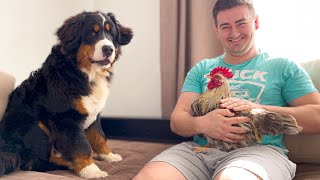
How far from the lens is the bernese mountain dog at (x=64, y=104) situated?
149 centimetres

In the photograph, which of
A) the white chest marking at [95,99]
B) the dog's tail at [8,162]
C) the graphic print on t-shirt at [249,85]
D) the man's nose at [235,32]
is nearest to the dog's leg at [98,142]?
the white chest marking at [95,99]

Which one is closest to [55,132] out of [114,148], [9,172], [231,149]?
[9,172]

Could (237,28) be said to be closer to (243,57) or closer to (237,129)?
(243,57)

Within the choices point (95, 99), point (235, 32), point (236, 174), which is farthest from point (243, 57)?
point (95, 99)

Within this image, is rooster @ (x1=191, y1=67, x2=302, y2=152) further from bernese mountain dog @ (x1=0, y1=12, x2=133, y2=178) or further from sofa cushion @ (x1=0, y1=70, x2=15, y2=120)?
sofa cushion @ (x1=0, y1=70, x2=15, y2=120)

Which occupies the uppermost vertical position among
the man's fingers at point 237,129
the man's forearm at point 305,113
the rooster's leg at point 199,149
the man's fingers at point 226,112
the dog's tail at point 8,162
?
the man's fingers at point 226,112

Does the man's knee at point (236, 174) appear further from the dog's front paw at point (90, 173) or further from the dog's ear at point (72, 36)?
the dog's ear at point (72, 36)

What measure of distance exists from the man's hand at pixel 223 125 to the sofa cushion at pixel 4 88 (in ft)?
3.53

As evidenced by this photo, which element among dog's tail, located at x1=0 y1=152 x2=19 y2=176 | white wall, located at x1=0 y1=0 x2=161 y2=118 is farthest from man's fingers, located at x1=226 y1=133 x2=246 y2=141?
white wall, located at x1=0 y1=0 x2=161 y2=118

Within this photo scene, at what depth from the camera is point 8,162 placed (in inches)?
55.2

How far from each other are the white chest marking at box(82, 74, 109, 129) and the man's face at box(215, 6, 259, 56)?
68 cm

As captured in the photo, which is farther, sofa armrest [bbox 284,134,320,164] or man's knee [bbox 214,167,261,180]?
sofa armrest [bbox 284,134,320,164]

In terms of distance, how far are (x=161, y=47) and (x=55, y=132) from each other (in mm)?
1201

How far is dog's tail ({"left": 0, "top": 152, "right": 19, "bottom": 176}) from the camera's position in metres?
1.38
